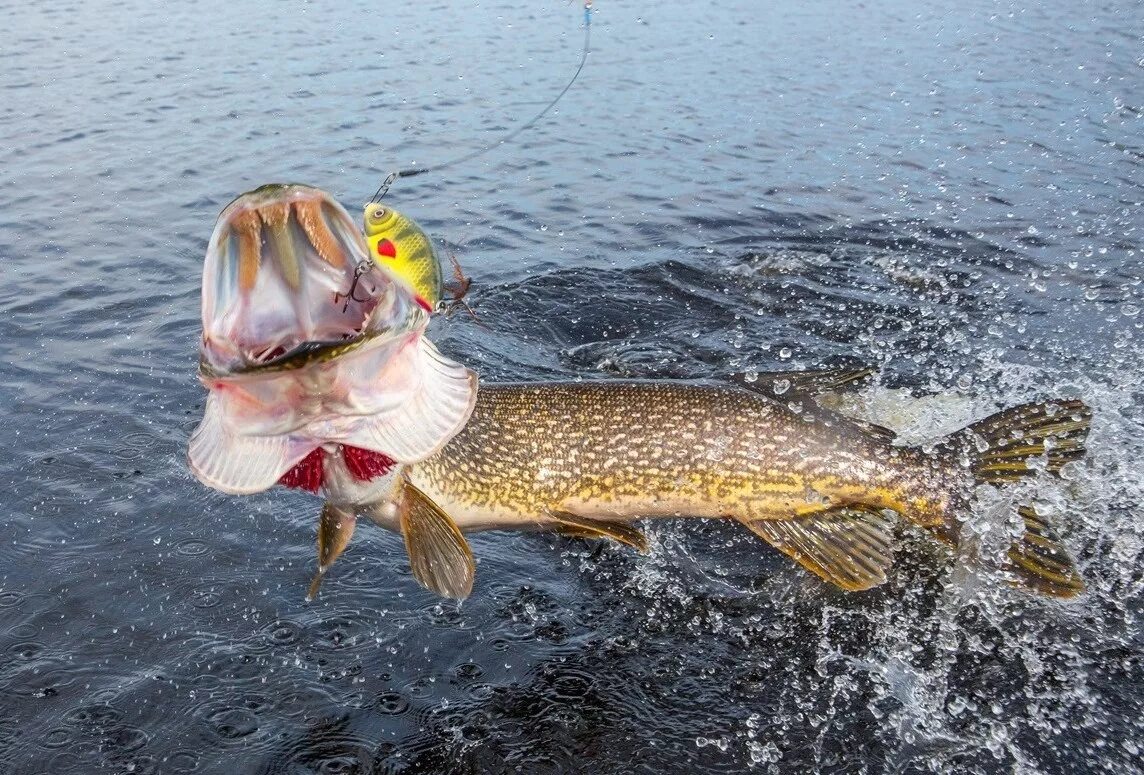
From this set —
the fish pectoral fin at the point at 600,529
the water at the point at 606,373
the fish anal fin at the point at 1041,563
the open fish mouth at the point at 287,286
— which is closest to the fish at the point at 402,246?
the water at the point at 606,373

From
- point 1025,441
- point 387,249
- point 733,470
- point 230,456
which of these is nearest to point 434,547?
point 230,456

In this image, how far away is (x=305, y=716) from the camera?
3.62 metres

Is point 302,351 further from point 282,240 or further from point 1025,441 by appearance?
point 1025,441

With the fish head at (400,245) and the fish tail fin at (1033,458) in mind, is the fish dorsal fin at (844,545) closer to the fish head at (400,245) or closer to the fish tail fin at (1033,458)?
the fish tail fin at (1033,458)

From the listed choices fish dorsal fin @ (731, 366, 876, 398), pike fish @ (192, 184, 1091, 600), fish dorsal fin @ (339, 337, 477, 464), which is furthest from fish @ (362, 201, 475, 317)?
fish dorsal fin @ (339, 337, 477, 464)

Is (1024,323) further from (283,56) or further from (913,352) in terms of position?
(283,56)

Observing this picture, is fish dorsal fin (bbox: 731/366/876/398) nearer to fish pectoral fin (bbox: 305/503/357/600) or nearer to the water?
the water

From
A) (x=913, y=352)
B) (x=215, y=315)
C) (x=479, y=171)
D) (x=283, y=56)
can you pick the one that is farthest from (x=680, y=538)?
(x=283, y=56)

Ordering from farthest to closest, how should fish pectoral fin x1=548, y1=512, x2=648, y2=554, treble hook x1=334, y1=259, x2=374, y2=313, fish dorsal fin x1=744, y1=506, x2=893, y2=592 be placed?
fish dorsal fin x1=744, y1=506, x2=893, y2=592
fish pectoral fin x1=548, y1=512, x2=648, y2=554
treble hook x1=334, y1=259, x2=374, y2=313

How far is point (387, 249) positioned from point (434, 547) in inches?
102

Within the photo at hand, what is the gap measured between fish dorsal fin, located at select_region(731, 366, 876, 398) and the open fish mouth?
184 centimetres

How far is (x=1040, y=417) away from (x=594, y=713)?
2180 millimetres

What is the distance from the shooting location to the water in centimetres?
360

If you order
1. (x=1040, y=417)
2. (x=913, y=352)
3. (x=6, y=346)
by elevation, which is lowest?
(x=6, y=346)
